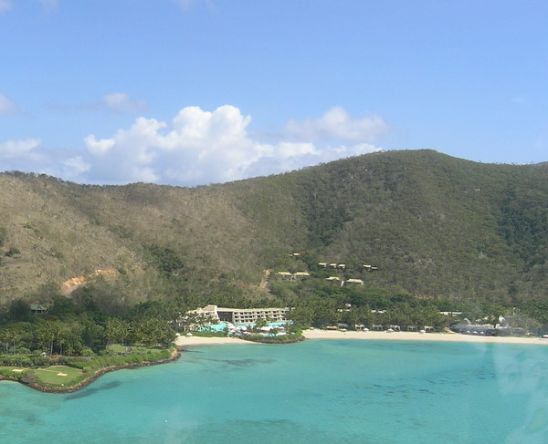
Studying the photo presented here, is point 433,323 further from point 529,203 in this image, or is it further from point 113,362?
point 113,362

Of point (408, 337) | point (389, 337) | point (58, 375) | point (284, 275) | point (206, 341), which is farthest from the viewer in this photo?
point (284, 275)

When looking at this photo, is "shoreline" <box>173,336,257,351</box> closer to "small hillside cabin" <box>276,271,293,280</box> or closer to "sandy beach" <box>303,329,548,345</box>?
"sandy beach" <box>303,329,548,345</box>

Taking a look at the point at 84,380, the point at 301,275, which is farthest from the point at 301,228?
the point at 84,380

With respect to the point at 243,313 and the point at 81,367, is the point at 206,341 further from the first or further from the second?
the point at 81,367

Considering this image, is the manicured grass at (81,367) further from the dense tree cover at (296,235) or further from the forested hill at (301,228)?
the forested hill at (301,228)

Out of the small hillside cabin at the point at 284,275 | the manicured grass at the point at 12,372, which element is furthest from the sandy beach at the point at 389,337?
the manicured grass at the point at 12,372

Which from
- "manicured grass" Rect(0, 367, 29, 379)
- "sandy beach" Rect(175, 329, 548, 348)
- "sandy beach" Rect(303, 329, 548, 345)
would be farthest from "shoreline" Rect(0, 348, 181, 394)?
"sandy beach" Rect(303, 329, 548, 345)
